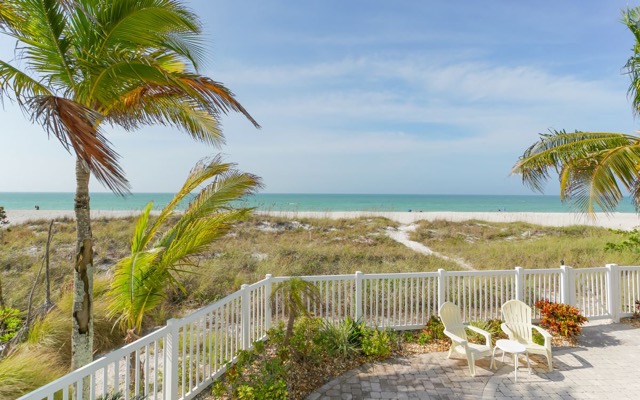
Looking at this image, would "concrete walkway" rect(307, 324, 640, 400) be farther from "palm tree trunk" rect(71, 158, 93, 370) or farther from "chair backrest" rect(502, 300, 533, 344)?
"palm tree trunk" rect(71, 158, 93, 370)

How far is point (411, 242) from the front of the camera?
656 inches

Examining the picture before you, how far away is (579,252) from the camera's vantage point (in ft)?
40.8

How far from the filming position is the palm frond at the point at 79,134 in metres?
1.95

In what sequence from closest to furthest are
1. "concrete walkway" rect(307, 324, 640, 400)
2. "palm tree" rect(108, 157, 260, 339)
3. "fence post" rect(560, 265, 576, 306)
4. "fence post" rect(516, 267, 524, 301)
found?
1. "palm tree" rect(108, 157, 260, 339)
2. "concrete walkway" rect(307, 324, 640, 400)
3. "fence post" rect(516, 267, 524, 301)
4. "fence post" rect(560, 265, 576, 306)

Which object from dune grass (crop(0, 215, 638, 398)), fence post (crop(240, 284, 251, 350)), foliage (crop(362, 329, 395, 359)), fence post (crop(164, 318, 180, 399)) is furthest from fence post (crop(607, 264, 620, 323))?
fence post (crop(164, 318, 180, 399))

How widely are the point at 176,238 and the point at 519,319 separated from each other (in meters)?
5.39

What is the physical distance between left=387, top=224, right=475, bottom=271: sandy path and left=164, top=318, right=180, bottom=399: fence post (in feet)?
33.0

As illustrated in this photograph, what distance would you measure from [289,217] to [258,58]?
48.4 feet

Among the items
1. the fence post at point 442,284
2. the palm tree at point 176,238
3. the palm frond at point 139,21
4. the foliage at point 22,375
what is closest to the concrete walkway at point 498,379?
the fence post at point 442,284

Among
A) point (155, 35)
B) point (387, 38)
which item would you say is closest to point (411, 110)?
point (387, 38)

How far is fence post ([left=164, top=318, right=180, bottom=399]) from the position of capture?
3303mm

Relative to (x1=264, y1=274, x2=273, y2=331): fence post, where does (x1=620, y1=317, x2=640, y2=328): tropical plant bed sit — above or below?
below

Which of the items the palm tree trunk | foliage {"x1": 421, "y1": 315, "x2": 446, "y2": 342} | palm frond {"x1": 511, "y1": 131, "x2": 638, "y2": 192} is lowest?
foliage {"x1": 421, "y1": 315, "x2": 446, "y2": 342}

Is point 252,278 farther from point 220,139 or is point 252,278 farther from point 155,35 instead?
point 155,35
